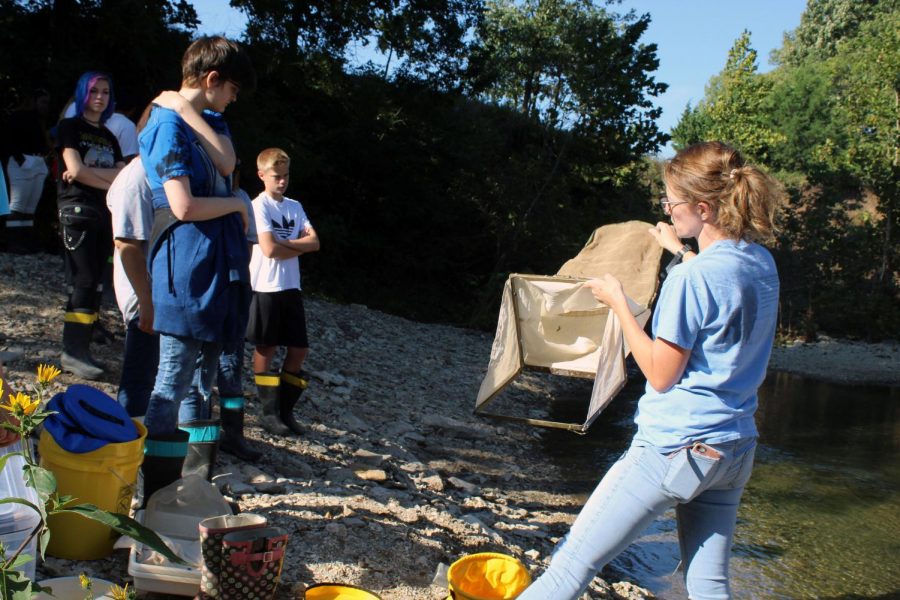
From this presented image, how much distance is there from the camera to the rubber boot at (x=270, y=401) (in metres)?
6.02

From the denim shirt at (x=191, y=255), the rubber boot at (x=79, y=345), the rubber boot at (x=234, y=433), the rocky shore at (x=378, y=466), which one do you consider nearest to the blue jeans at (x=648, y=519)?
the rocky shore at (x=378, y=466)

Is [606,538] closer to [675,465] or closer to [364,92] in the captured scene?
[675,465]

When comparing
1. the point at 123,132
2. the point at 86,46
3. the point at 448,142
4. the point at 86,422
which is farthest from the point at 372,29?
the point at 86,422

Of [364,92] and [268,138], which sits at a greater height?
[364,92]

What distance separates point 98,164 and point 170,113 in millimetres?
2546

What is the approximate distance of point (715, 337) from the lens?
2748 mm

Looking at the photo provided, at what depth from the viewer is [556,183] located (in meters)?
19.3

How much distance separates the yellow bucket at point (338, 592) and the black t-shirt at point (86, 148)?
3.61 m

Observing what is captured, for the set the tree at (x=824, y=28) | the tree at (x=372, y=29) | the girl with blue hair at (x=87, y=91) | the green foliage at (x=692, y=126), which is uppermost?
the tree at (x=824, y=28)

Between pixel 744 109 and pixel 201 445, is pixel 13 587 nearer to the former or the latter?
pixel 201 445

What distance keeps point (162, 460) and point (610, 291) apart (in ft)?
6.68

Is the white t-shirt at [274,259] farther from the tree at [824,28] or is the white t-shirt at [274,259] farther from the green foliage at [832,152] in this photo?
the tree at [824,28]

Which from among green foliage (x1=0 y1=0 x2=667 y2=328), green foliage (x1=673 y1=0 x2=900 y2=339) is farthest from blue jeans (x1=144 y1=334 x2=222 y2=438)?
green foliage (x1=673 y1=0 x2=900 y2=339)

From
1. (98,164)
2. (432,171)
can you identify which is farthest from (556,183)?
(98,164)
